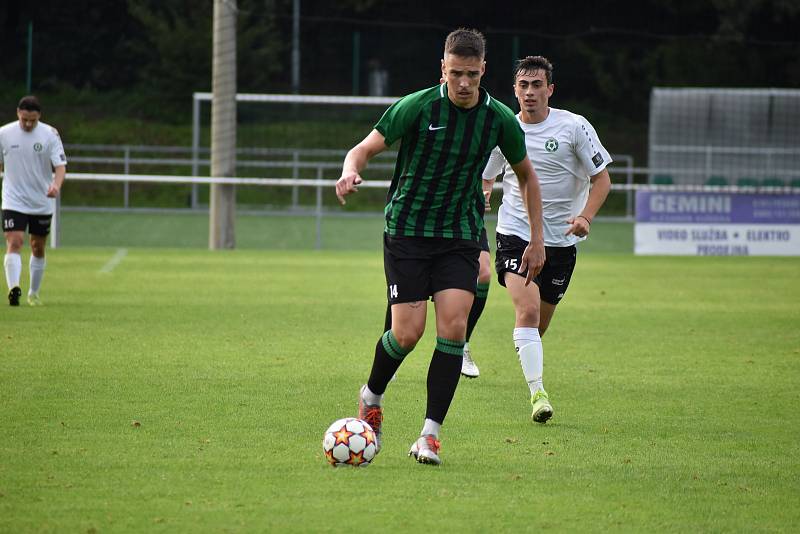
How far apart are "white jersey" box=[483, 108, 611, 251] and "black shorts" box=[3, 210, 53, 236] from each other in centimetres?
629

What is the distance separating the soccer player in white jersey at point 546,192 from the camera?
7.61 meters

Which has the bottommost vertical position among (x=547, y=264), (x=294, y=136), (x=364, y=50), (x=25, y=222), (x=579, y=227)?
(x=25, y=222)

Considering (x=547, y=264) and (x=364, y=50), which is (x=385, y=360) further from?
(x=364, y=50)

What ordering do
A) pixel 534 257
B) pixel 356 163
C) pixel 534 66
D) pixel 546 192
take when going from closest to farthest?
pixel 356 163 < pixel 534 257 < pixel 534 66 < pixel 546 192

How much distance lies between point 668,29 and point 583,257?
68.7ft

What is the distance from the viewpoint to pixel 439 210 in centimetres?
607

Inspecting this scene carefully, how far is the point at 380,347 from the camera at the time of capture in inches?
246

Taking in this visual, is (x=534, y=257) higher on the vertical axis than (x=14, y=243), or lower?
higher

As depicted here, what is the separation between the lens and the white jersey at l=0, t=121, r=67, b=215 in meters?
12.7

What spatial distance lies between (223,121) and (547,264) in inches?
567

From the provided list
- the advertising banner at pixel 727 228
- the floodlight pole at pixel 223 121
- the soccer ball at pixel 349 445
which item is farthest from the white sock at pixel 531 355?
the advertising banner at pixel 727 228

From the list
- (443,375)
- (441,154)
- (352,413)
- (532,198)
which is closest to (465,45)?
(441,154)

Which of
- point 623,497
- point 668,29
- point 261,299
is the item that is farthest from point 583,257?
point 668,29

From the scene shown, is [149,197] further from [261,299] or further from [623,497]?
[623,497]
